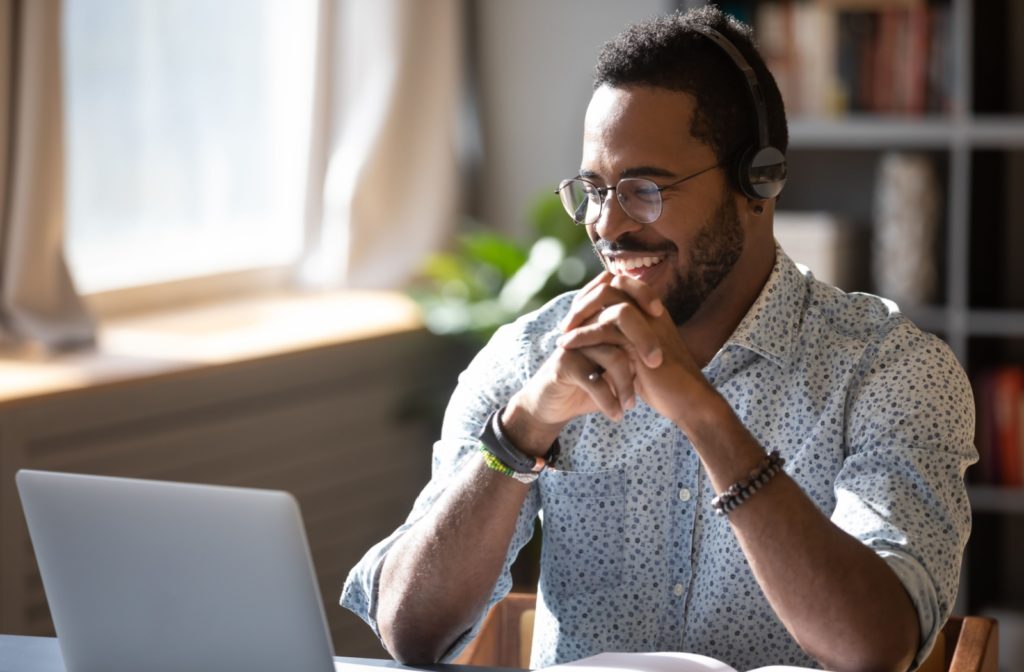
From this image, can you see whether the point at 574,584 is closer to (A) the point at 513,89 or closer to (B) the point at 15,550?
(B) the point at 15,550

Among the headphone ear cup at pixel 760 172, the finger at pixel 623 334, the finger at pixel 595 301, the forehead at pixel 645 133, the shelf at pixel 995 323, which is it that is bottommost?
the shelf at pixel 995 323

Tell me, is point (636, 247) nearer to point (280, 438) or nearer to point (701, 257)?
point (701, 257)

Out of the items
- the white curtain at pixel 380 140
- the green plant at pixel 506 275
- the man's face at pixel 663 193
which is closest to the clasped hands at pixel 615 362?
the man's face at pixel 663 193

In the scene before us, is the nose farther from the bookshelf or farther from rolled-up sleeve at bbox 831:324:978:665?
the bookshelf

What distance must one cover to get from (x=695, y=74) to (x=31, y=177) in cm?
154

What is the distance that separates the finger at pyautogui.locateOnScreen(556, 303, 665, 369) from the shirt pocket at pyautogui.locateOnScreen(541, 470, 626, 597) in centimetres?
23

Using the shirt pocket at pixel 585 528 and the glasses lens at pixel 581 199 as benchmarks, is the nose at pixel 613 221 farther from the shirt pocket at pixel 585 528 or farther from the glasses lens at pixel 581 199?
the shirt pocket at pixel 585 528

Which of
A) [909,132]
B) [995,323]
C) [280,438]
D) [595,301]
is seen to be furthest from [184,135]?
[595,301]

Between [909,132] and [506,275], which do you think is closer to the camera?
[909,132]

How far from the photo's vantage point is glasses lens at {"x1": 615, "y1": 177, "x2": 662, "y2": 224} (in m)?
1.54

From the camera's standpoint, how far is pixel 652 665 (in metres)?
1.26

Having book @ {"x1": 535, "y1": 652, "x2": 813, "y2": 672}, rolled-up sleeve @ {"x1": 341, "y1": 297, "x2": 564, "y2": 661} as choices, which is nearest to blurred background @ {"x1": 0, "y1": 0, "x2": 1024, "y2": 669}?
rolled-up sleeve @ {"x1": 341, "y1": 297, "x2": 564, "y2": 661}

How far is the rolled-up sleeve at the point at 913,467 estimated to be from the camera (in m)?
1.35

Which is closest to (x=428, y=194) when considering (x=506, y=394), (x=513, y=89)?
(x=513, y=89)
